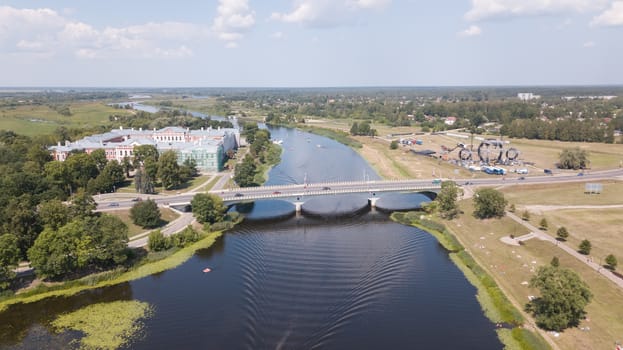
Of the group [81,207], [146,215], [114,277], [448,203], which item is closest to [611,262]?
[448,203]

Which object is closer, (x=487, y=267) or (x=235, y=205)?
(x=487, y=267)

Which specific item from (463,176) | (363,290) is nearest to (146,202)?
(363,290)

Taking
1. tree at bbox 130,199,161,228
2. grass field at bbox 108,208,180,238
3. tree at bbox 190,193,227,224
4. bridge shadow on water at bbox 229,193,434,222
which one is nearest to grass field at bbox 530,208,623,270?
bridge shadow on water at bbox 229,193,434,222

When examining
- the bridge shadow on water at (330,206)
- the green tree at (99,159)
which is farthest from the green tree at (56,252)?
the green tree at (99,159)

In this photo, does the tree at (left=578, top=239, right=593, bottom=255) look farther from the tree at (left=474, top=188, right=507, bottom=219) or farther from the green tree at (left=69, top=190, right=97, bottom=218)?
the green tree at (left=69, top=190, right=97, bottom=218)

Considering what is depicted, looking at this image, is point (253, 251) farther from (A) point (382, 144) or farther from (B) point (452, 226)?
(A) point (382, 144)

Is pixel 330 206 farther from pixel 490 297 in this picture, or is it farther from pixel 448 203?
pixel 490 297
